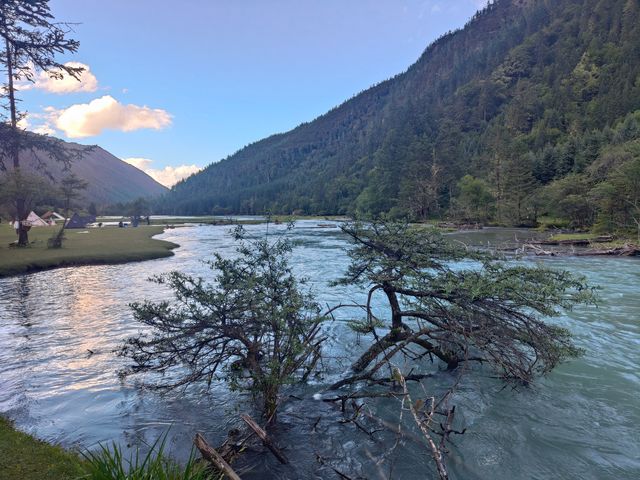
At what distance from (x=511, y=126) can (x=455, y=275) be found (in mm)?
138510

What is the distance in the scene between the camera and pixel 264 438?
5676mm

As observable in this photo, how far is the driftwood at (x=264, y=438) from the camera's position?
5.61 metres

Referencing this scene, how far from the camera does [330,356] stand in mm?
11906

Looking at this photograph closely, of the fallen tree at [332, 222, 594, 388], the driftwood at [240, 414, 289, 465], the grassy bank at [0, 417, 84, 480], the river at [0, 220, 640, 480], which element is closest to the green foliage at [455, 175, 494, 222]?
the river at [0, 220, 640, 480]

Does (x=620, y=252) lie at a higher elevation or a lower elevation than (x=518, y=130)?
lower

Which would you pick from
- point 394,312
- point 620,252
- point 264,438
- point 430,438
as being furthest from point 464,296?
point 620,252

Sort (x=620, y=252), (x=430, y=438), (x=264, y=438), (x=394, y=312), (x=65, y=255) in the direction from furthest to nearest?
(x=65, y=255) < (x=620, y=252) < (x=394, y=312) < (x=264, y=438) < (x=430, y=438)

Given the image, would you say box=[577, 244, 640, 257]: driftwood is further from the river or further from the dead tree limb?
the dead tree limb

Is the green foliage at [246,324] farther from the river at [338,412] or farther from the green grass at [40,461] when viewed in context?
the green grass at [40,461]

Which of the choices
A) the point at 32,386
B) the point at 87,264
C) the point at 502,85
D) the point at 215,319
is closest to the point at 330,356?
the point at 215,319

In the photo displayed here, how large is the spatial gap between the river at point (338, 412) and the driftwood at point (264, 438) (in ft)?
0.78

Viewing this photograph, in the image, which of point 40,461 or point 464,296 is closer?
point 40,461

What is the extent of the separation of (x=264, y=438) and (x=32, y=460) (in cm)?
408

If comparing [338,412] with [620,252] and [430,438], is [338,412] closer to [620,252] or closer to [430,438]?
[430,438]
